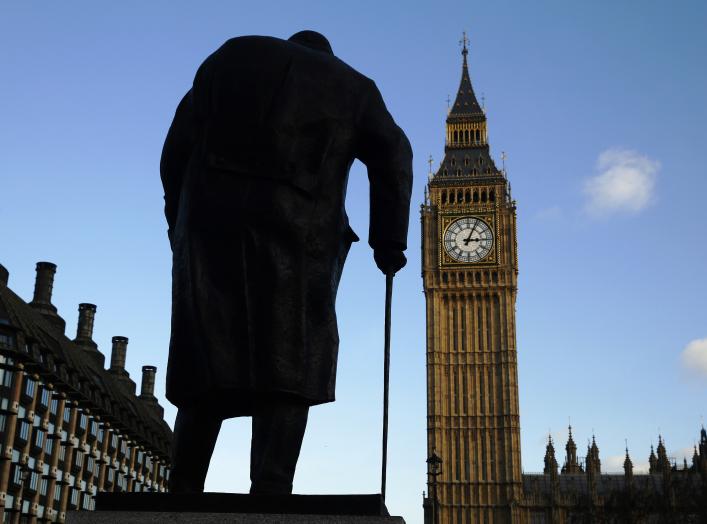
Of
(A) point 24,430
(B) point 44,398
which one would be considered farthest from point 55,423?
(A) point 24,430

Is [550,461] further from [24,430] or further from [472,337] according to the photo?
[24,430]

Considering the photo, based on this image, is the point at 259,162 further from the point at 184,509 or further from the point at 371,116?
the point at 184,509

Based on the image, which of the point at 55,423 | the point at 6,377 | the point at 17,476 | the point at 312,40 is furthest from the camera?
the point at 55,423

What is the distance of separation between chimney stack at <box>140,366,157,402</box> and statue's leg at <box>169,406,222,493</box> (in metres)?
84.7

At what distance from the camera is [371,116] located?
4.71 m

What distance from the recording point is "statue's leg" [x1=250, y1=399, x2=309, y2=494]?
4180mm

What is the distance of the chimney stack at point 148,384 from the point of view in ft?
285

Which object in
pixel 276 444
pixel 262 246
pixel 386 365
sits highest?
pixel 262 246

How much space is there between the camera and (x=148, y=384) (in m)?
87.9

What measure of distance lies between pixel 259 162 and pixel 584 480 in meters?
76.5

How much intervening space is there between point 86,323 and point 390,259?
72.0 metres

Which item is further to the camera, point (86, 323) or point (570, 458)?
point (570, 458)

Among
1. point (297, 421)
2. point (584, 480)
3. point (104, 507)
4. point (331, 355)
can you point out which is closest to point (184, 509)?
point (104, 507)

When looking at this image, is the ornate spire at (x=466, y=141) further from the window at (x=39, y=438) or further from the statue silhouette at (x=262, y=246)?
the statue silhouette at (x=262, y=246)
